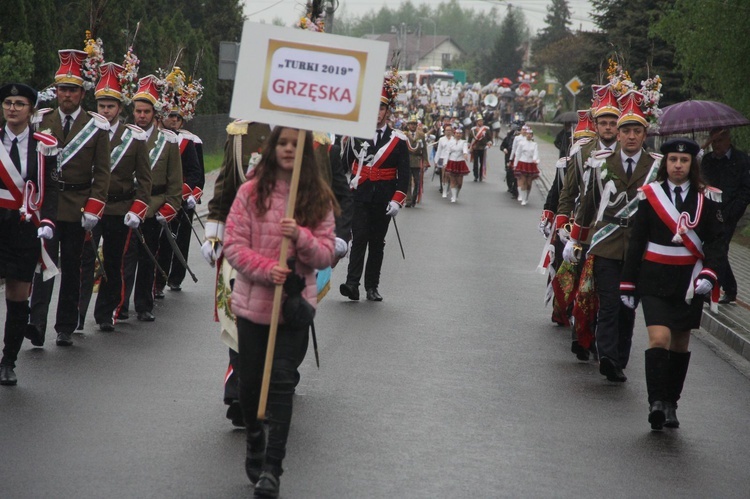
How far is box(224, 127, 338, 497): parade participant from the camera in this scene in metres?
5.99

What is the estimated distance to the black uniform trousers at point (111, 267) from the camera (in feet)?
34.9

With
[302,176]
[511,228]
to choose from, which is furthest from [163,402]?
[511,228]

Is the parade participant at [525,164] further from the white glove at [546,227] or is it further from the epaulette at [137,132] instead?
the epaulette at [137,132]

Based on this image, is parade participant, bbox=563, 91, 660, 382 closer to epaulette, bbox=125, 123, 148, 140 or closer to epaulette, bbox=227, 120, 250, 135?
epaulette, bbox=227, 120, 250, 135

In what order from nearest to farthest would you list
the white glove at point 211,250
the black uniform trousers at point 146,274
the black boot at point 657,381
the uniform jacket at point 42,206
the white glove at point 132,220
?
1. the white glove at point 211,250
2. the black boot at point 657,381
3. the uniform jacket at point 42,206
4. the white glove at point 132,220
5. the black uniform trousers at point 146,274

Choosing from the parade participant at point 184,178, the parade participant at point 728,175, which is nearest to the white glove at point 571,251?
the parade participant at point 728,175

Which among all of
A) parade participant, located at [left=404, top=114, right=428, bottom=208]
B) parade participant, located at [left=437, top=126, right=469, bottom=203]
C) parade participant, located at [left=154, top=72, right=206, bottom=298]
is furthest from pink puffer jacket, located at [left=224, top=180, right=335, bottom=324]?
parade participant, located at [left=437, top=126, right=469, bottom=203]

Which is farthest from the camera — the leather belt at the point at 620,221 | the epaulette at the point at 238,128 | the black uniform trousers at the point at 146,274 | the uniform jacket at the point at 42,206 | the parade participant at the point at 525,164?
the parade participant at the point at 525,164

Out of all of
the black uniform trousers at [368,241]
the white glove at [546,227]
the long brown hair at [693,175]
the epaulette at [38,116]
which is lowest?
the black uniform trousers at [368,241]

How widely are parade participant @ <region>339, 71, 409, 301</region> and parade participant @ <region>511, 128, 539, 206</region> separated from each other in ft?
57.2

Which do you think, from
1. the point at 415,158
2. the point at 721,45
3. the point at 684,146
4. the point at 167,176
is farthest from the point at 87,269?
the point at 415,158

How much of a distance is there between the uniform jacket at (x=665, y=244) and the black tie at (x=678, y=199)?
0.08 feet

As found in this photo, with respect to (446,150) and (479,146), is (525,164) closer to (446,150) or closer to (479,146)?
(446,150)

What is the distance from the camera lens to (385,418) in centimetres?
794
